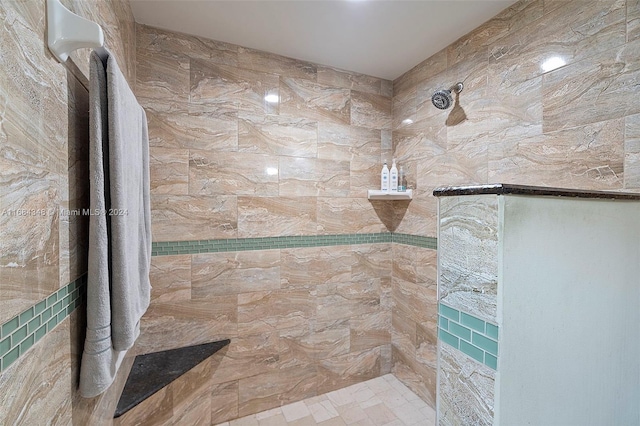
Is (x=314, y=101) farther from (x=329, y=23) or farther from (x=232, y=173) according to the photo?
(x=232, y=173)

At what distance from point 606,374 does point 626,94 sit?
1.05 m

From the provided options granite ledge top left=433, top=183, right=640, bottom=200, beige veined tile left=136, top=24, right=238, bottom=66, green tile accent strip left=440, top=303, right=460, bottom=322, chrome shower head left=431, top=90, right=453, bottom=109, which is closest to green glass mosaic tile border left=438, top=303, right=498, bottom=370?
green tile accent strip left=440, top=303, right=460, bottom=322

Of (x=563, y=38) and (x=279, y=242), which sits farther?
(x=279, y=242)

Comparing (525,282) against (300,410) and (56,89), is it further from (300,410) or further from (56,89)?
(300,410)

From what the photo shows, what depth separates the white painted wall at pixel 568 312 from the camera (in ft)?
2.14

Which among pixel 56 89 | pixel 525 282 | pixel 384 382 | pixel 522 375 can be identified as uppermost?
pixel 56 89

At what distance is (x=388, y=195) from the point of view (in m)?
2.14

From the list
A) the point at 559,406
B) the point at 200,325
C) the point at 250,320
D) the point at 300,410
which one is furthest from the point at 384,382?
the point at 559,406

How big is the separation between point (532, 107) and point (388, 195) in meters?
1.01

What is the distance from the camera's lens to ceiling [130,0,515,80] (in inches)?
57.6

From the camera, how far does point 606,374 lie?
2.95ft

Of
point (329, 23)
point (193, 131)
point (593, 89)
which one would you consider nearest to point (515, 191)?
point (593, 89)

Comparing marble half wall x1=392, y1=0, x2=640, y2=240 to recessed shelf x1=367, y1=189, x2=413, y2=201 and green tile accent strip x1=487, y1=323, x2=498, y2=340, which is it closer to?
recessed shelf x1=367, y1=189, x2=413, y2=201

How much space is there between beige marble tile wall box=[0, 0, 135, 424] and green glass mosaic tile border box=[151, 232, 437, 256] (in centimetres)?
87
